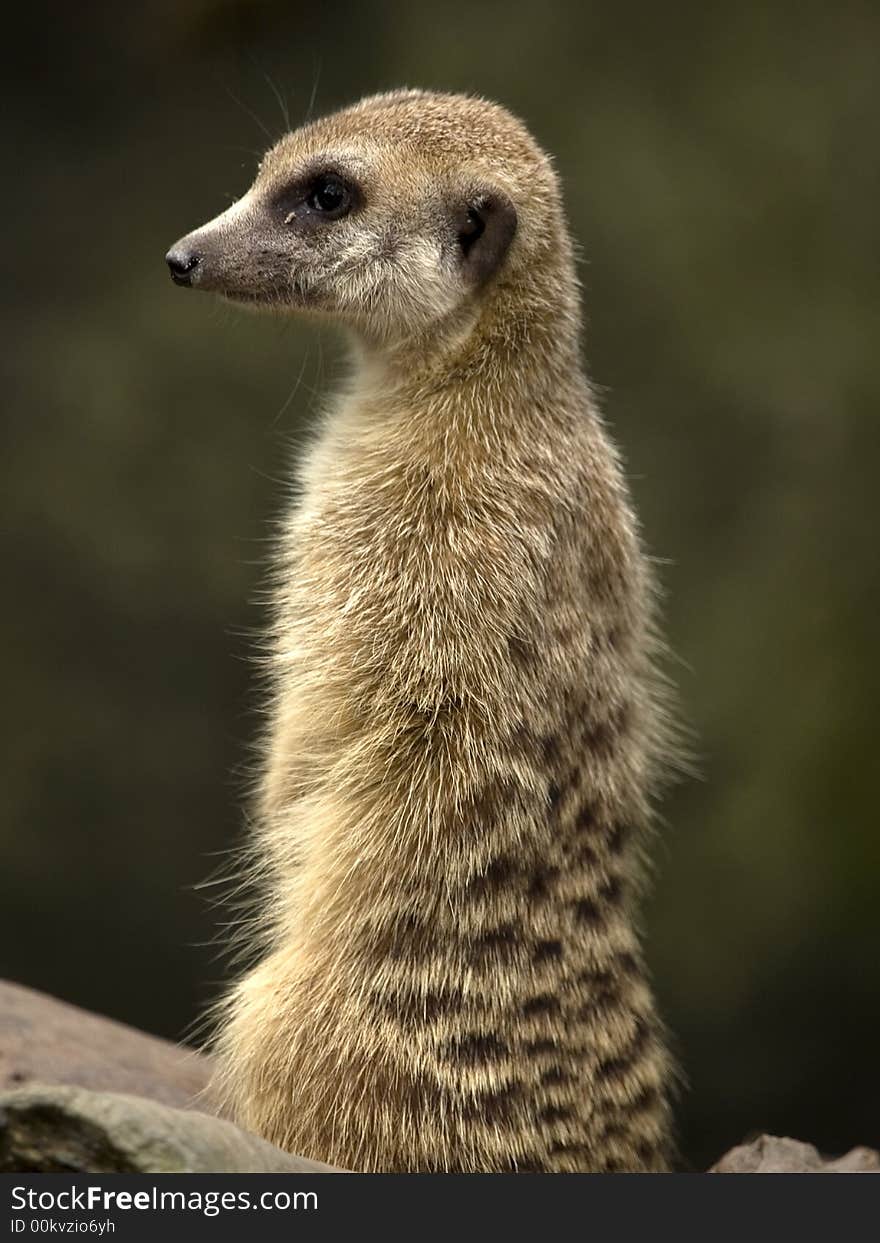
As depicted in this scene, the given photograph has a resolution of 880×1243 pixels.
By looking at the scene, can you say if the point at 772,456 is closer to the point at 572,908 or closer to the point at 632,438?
the point at 632,438

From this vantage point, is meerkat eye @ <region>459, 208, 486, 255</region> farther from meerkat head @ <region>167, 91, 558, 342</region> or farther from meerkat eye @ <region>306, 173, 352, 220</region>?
meerkat eye @ <region>306, 173, 352, 220</region>

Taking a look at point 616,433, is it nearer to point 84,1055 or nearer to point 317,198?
point 317,198

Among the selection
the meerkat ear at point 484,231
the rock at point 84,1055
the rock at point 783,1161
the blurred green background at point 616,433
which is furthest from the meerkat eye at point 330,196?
the blurred green background at point 616,433

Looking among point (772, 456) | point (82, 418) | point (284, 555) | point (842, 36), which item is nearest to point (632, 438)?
point (772, 456)

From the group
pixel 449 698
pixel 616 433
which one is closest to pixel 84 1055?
pixel 449 698

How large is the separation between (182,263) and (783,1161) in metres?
1.48

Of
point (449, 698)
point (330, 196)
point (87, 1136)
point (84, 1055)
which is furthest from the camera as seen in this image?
point (84, 1055)

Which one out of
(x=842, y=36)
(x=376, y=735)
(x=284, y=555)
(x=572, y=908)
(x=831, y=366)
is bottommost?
(x=572, y=908)

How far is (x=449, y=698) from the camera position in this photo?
7.63 ft

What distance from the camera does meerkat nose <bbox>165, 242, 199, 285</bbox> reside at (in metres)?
2.38

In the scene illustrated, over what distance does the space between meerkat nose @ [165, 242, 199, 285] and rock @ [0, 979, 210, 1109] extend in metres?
1.13

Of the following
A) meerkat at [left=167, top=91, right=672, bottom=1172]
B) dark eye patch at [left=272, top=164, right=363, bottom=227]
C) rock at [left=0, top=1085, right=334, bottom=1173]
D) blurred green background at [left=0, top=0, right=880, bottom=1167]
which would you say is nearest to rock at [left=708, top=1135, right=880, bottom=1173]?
meerkat at [left=167, top=91, right=672, bottom=1172]

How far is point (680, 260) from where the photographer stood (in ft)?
13.9

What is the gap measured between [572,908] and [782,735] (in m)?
2.00
